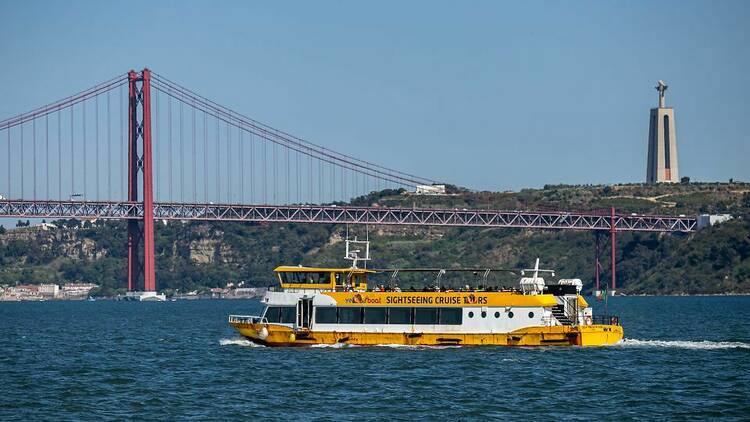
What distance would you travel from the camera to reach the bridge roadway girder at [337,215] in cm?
16988

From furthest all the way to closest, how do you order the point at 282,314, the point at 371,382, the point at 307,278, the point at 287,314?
the point at 307,278 → the point at 282,314 → the point at 287,314 → the point at 371,382

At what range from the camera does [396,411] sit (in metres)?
51.1

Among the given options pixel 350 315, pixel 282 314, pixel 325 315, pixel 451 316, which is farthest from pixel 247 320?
pixel 451 316

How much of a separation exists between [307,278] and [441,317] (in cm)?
713

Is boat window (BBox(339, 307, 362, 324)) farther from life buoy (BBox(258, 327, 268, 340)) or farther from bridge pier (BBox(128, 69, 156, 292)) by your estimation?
bridge pier (BBox(128, 69, 156, 292))

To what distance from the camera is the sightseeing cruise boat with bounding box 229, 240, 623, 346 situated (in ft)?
226

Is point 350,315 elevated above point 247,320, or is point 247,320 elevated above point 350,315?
point 350,315

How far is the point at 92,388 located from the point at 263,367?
8.56 meters

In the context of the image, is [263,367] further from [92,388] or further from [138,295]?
[138,295]

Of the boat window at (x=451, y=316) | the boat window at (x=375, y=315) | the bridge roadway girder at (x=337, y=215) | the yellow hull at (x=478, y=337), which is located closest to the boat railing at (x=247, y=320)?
the yellow hull at (x=478, y=337)

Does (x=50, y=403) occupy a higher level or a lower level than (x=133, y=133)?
lower

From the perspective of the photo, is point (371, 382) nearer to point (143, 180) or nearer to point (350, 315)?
point (350, 315)

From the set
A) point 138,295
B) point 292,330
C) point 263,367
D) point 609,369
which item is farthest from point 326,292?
point 138,295

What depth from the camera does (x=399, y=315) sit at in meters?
69.7
